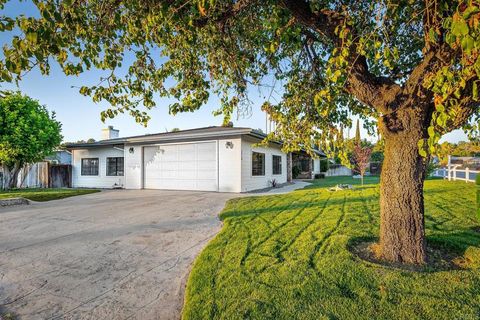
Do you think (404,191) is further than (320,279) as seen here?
Yes

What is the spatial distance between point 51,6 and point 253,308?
323cm

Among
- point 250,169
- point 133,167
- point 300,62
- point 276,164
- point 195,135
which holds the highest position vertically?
point 300,62

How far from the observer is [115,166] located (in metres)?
16.4

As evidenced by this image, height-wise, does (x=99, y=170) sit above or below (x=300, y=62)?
below

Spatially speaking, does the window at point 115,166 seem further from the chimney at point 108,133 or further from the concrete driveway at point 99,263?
the concrete driveway at point 99,263

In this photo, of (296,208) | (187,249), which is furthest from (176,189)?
(187,249)

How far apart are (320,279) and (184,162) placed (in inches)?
461

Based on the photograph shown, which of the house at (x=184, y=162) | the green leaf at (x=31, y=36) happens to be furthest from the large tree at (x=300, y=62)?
the house at (x=184, y=162)

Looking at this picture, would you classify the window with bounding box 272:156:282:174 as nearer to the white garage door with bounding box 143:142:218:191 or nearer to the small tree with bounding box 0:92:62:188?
the white garage door with bounding box 143:142:218:191

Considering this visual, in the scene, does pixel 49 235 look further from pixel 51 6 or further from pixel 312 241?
pixel 312 241

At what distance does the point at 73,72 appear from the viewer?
310 centimetres

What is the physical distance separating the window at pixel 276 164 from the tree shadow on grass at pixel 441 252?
40.3 feet

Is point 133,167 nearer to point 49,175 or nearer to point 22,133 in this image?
point 22,133

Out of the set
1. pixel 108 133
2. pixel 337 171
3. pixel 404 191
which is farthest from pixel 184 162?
pixel 337 171
